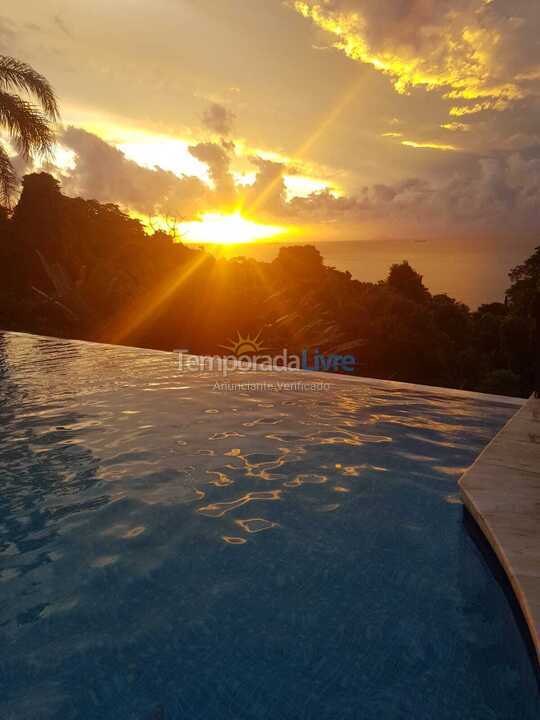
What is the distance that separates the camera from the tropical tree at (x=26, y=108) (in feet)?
42.4

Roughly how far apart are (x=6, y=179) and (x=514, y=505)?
16.2m

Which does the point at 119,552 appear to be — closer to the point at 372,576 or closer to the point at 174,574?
the point at 174,574

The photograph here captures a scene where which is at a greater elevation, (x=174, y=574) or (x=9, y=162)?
(x=9, y=162)

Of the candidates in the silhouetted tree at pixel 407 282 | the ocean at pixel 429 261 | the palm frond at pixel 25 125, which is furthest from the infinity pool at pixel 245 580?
the silhouetted tree at pixel 407 282

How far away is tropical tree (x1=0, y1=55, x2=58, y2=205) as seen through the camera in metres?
12.9

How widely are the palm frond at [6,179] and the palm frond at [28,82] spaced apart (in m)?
1.99

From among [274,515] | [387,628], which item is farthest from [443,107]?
[387,628]

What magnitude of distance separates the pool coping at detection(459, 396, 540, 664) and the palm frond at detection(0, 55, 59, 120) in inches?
552

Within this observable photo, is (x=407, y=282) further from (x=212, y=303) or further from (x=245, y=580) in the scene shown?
(x=245, y=580)

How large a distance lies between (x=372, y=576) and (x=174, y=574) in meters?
1.39

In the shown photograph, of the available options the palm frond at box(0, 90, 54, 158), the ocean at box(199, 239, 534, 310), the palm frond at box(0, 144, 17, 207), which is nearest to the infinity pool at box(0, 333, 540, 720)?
the palm frond at box(0, 90, 54, 158)

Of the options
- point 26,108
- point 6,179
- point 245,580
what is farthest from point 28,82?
point 245,580

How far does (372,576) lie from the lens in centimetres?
334

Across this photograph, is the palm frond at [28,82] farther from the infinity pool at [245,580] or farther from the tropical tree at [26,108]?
the infinity pool at [245,580]
